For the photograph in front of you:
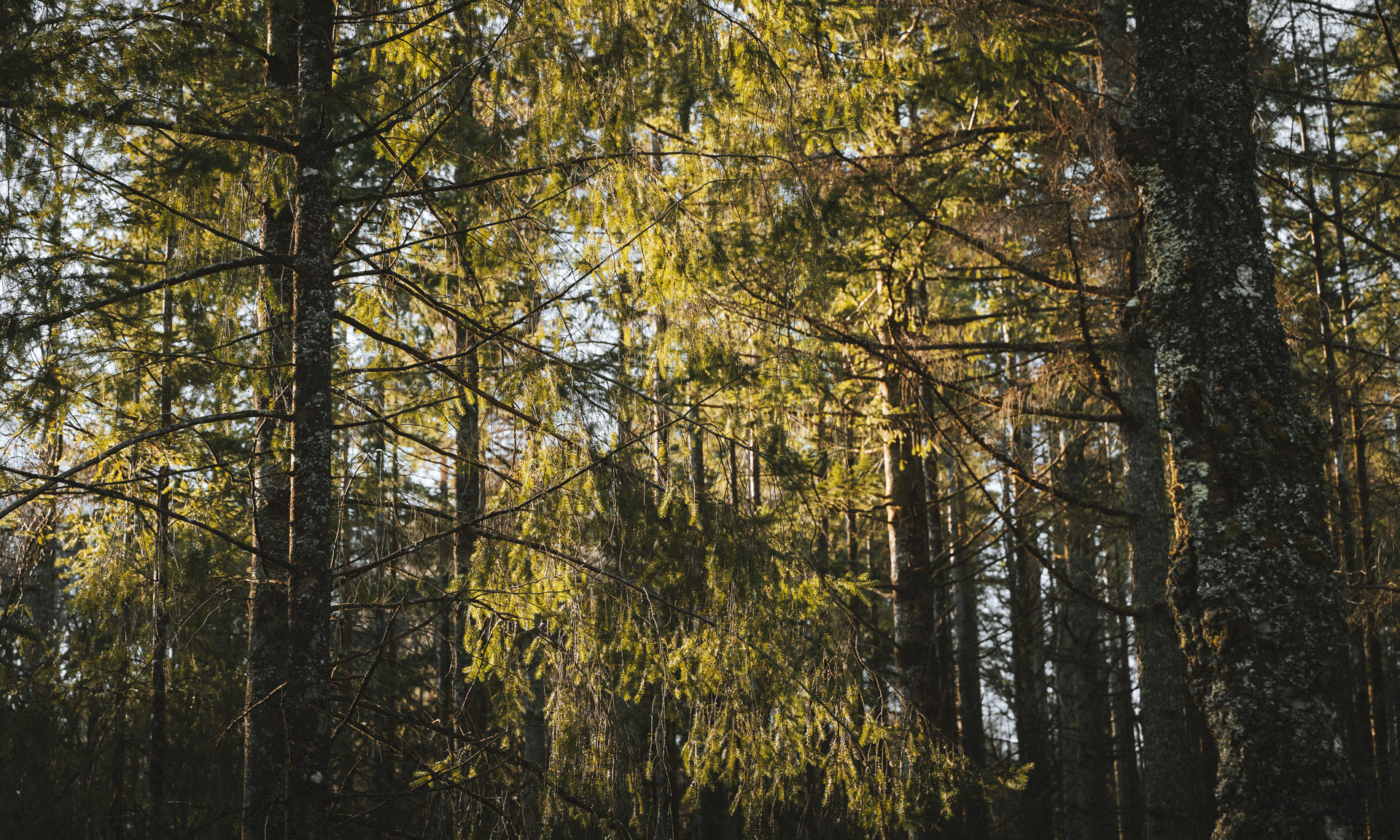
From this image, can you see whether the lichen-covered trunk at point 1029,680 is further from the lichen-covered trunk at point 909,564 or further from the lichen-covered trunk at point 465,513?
the lichen-covered trunk at point 465,513

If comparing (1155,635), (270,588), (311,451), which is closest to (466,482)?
(270,588)

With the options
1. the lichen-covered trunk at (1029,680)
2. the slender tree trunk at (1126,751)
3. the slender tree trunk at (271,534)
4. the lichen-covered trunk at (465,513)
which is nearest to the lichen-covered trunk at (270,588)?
the slender tree trunk at (271,534)

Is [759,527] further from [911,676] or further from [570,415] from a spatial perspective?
[911,676]

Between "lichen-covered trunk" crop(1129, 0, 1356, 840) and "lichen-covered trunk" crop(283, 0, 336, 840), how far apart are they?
3510mm

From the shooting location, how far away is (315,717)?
3785mm

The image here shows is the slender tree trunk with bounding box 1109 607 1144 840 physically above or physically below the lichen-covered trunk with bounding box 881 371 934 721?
below

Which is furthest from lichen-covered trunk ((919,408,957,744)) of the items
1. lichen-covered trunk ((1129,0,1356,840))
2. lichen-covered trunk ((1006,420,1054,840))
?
lichen-covered trunk ((1129,0,1356,840))

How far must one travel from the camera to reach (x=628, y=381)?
4777 millimetres

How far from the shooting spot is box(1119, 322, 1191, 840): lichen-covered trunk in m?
6.34

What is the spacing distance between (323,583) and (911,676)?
589 centimetres

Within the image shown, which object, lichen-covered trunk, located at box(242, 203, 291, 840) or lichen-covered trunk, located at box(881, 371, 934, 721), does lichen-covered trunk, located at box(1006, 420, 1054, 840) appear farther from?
lichen-covered trunk, located at box(242, 203, 291, 840)

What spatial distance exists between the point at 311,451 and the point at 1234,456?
378 cm

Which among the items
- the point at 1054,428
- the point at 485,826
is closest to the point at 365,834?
the point at 485,826

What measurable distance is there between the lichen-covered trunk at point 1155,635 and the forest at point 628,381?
0.10 ft
